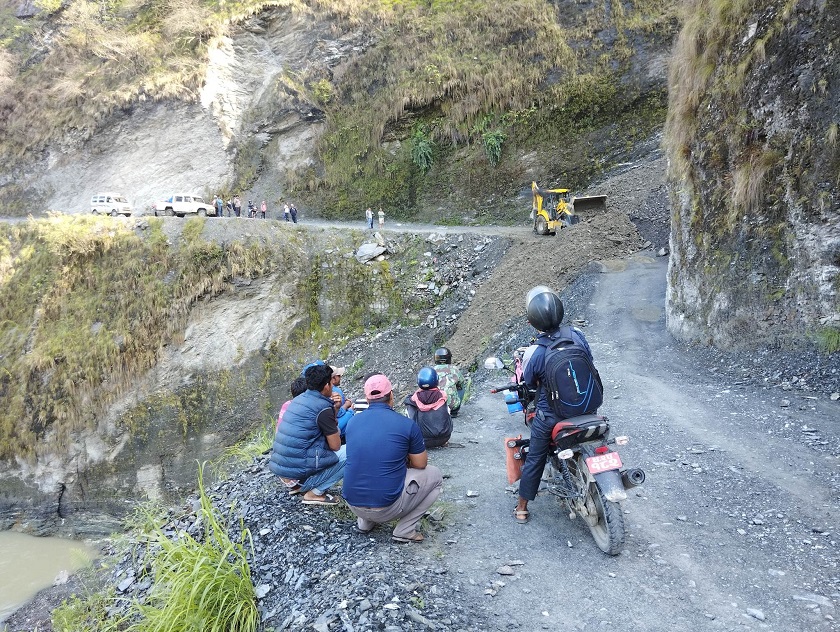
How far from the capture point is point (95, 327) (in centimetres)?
1886

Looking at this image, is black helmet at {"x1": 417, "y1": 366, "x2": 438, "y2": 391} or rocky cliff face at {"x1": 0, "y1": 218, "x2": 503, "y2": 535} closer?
black helmet at {"x1": 417, "y1": 366, "x2": 438, "y2": 391}

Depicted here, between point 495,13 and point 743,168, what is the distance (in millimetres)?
23051

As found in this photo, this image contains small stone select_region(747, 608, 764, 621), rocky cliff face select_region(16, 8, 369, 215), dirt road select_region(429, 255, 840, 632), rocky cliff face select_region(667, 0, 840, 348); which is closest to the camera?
small stone select_region(747, 608, 764, 621)

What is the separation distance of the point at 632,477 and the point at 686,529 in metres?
1.03

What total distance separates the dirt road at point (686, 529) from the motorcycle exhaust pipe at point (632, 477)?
0.63m

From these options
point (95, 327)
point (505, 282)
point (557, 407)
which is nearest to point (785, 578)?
point (557, 407)

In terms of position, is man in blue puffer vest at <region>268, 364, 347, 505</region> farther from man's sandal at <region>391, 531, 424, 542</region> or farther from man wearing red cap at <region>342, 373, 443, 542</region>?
man's sandal at <region>391, 531, 424, 542</region>

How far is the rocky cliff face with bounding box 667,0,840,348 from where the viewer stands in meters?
7.00

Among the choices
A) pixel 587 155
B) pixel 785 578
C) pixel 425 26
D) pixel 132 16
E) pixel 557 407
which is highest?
pixel 132 16

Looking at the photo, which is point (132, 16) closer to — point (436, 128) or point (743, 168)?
point (436, 128)

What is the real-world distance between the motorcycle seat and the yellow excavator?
47.3 ft

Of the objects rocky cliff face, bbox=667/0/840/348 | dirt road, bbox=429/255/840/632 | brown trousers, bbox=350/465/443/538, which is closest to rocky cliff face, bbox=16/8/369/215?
rocky cliff face, bbox=667/0/840/348

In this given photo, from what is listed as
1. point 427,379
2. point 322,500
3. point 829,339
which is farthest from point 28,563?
point 829,339

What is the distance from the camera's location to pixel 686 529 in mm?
4129
